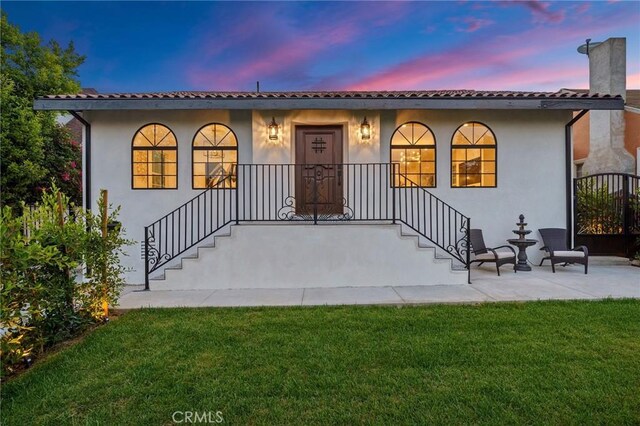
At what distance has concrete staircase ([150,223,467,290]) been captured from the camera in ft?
18.2

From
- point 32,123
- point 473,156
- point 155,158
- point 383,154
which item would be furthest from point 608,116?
point 32,123

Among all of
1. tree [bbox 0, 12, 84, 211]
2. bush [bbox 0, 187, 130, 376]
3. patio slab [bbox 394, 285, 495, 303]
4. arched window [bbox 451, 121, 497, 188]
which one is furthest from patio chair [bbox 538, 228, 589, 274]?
tree [bbox 0, 12, 84, 211]

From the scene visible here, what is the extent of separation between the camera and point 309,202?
6945mm

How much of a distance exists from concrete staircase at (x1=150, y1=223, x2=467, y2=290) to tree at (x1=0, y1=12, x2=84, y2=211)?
6674 mm

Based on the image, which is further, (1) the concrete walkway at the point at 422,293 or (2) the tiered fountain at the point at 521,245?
(2) the tiered fountain at the point at 521,245

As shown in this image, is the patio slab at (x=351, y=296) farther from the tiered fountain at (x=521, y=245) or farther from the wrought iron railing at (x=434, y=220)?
the tiered fountain at (x=521, y=245)

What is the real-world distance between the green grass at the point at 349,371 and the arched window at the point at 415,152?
3.80 m

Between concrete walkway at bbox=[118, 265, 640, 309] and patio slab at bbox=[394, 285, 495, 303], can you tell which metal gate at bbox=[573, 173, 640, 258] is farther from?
patio slab at bbox=[394, 285, 495, 303]

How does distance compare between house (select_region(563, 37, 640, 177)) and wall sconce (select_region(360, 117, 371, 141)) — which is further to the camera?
house (select_region(563, 37, 640, 177))

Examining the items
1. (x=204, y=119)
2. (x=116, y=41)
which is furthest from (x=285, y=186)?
(x=116, y=41)

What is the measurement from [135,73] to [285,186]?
10.9 m

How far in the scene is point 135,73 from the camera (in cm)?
1324

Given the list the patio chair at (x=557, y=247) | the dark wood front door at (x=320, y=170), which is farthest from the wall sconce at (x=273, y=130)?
the patio chair at (x=557, y=247)

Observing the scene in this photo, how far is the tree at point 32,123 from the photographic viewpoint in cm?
902
